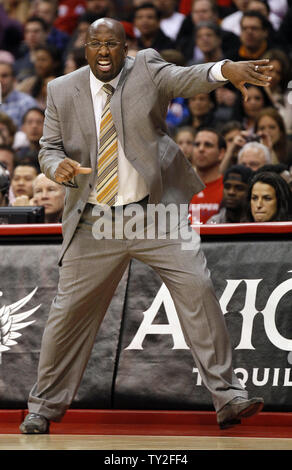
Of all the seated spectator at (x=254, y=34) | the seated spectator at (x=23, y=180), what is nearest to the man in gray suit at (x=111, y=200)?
the seated spectator at (x=23, y=180)

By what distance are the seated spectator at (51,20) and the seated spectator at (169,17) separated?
4.16 feet

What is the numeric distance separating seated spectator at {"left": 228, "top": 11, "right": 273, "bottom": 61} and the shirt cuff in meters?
4.92

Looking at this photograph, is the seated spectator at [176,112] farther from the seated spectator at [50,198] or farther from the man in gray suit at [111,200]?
the man in gray suit at [111,200]

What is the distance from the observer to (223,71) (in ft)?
11.9

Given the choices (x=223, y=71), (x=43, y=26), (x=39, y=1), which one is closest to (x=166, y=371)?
(x=223, y=71)

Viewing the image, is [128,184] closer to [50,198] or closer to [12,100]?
[50,198]

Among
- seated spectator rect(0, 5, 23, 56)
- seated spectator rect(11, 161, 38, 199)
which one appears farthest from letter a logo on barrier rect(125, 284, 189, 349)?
seated spectator rect(0, 5, 23, 56)

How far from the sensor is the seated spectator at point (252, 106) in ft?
26.1

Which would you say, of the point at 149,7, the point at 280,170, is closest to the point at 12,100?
the point at 149,7

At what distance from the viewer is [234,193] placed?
6301 mm

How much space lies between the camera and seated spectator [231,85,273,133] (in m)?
7.97

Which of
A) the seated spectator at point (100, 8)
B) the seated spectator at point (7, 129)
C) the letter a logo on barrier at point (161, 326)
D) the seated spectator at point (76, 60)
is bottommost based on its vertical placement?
the letter a logo on barrier at point (161, 326)

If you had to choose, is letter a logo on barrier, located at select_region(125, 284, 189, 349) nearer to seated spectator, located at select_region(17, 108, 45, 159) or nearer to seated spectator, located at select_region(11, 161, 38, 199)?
seated spectator, located at select_region(11, 161, 38, 199)

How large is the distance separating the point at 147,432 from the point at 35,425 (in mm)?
513
